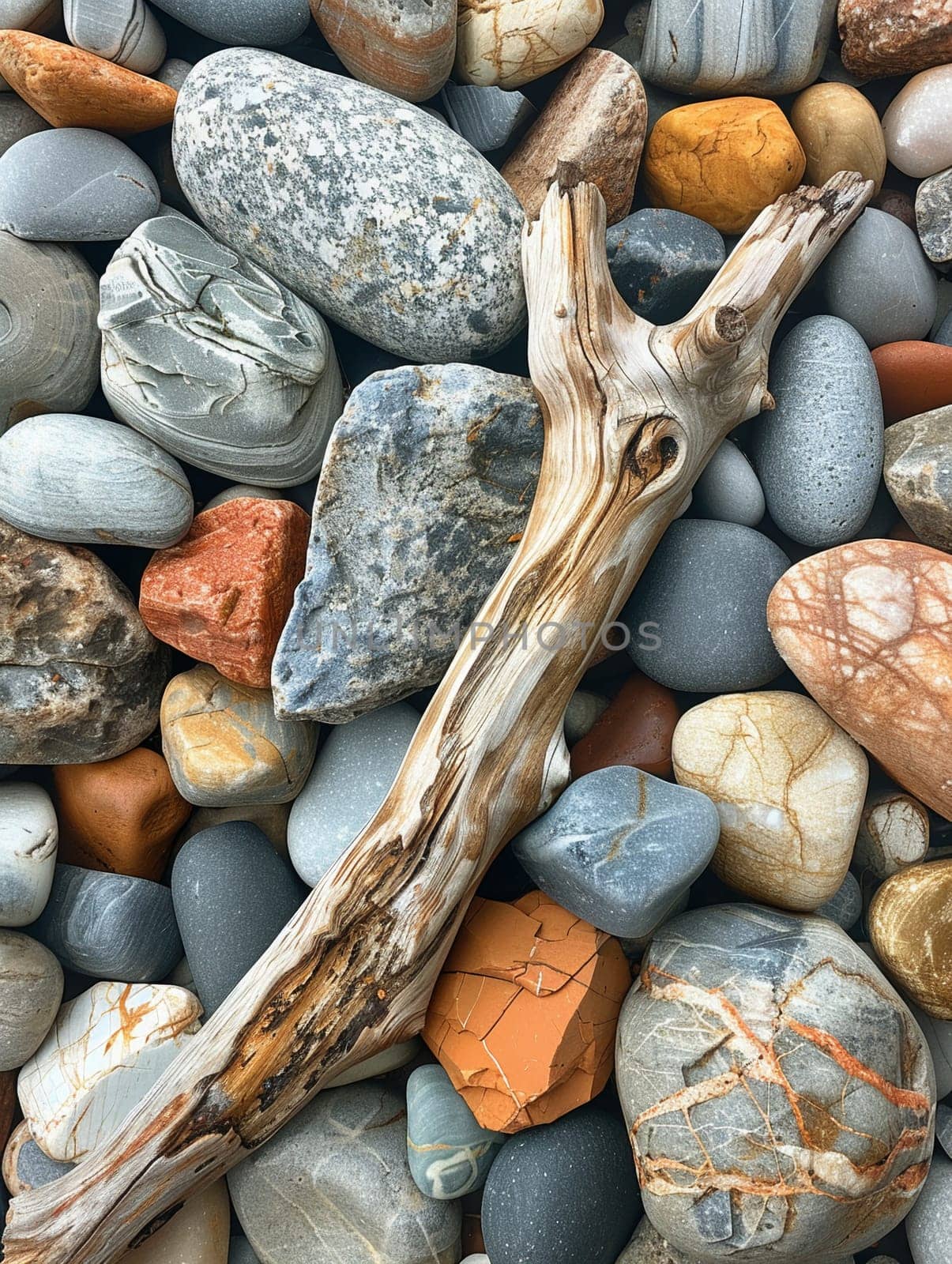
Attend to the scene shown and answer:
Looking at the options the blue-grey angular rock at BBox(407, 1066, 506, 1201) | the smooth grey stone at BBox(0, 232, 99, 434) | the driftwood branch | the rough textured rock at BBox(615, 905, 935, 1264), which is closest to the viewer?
the rough textured rock at BBox(615, 905, 935, 1264)

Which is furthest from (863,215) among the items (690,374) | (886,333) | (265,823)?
(265,823)

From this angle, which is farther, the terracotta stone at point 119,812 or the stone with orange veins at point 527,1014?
the terracotta stone at point 119,812

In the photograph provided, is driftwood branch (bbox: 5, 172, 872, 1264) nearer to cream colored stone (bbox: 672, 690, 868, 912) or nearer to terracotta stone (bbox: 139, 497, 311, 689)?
cream colored stone (bbox: 672, 690, 868, 912)

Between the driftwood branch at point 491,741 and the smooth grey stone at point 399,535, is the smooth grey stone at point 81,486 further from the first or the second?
the driftwood branch at point 491,741

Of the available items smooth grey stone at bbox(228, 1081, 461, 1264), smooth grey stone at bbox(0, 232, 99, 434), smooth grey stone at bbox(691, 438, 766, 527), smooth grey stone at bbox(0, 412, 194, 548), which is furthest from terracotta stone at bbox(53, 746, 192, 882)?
smooth grey stone at bbox(691, 438, 766, 527)

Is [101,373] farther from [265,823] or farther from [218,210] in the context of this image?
[265,823]

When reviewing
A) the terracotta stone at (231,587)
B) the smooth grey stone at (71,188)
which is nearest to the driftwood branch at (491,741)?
the terracotta stone at (231,587)

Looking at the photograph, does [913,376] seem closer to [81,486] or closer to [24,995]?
[81,486]
